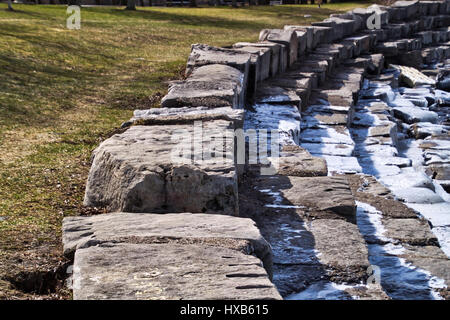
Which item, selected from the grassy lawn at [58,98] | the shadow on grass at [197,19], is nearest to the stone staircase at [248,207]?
the grassy lawn at [58,98]

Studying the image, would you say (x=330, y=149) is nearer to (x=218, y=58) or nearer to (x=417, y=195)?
(x=417, y=195)

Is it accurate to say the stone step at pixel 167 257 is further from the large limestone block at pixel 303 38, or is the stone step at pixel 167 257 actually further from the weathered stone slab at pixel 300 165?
the large limestone block at pixel 303 38

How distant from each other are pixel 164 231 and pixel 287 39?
353 inches

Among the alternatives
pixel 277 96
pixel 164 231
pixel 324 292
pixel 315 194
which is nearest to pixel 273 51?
pixel 277 96

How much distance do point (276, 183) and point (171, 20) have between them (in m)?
13.2

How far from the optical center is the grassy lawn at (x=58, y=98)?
4.43 meters

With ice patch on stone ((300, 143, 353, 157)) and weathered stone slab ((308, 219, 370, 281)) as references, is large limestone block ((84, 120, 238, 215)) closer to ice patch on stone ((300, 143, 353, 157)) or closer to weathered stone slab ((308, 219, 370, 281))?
weathered stone slab ((308, 219, 370, 281))

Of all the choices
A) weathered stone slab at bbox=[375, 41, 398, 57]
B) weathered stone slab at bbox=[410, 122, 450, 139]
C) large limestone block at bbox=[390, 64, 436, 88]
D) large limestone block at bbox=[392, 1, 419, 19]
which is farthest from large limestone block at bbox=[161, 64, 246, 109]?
large limestone block at bbox=[392, 1, 419, 19]

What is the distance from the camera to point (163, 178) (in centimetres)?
458

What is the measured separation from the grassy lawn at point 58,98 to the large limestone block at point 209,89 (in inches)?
28.2

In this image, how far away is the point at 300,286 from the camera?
430 cm

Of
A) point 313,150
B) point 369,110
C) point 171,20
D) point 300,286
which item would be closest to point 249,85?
point 313,150

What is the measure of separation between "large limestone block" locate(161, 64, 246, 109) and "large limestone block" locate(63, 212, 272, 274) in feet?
9.00

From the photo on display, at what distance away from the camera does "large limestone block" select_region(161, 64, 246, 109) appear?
6.96m
